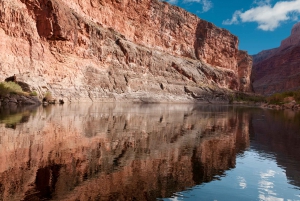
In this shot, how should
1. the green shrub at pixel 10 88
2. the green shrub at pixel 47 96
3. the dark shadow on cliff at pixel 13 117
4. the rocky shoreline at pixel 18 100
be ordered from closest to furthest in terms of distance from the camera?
1. the dark shadow on cliff at pixel 13 117
2. the green shrub at pixel 10 88
3. the rocky shoreline at pixel 18 100
4. the green shrub at pixel 47 96

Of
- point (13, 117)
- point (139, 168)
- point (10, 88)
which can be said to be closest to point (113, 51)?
point (10, 88)

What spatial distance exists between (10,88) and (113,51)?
33.2 metres

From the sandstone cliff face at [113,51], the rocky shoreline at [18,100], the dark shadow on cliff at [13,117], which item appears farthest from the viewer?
the sandstone cliff face at [113,51]

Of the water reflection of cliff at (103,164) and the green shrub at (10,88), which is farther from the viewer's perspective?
the green shrub at (10,88)

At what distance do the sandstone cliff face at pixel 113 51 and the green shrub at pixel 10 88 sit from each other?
9.40 feet

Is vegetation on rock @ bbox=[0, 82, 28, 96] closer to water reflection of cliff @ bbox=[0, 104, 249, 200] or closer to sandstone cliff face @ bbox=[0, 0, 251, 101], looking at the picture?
sandstone cliff face @ bbox=[0, 0, 251, 101]

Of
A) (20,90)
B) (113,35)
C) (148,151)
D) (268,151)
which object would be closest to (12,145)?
(148,151)

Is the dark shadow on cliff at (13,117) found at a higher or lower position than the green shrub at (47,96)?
lower

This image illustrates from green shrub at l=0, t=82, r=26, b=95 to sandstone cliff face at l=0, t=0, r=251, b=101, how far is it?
286 cm

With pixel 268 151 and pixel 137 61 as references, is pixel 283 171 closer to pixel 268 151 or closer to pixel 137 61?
pixel 268 151

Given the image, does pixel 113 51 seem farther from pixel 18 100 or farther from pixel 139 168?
pixel 139 168

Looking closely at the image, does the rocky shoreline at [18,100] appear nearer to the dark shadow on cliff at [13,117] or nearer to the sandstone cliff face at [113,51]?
the sandstone cliff face at [113,51]

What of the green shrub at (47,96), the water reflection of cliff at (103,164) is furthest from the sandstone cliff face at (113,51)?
the water reflection of cliff at (103,164)

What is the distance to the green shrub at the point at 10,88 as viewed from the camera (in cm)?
3418
